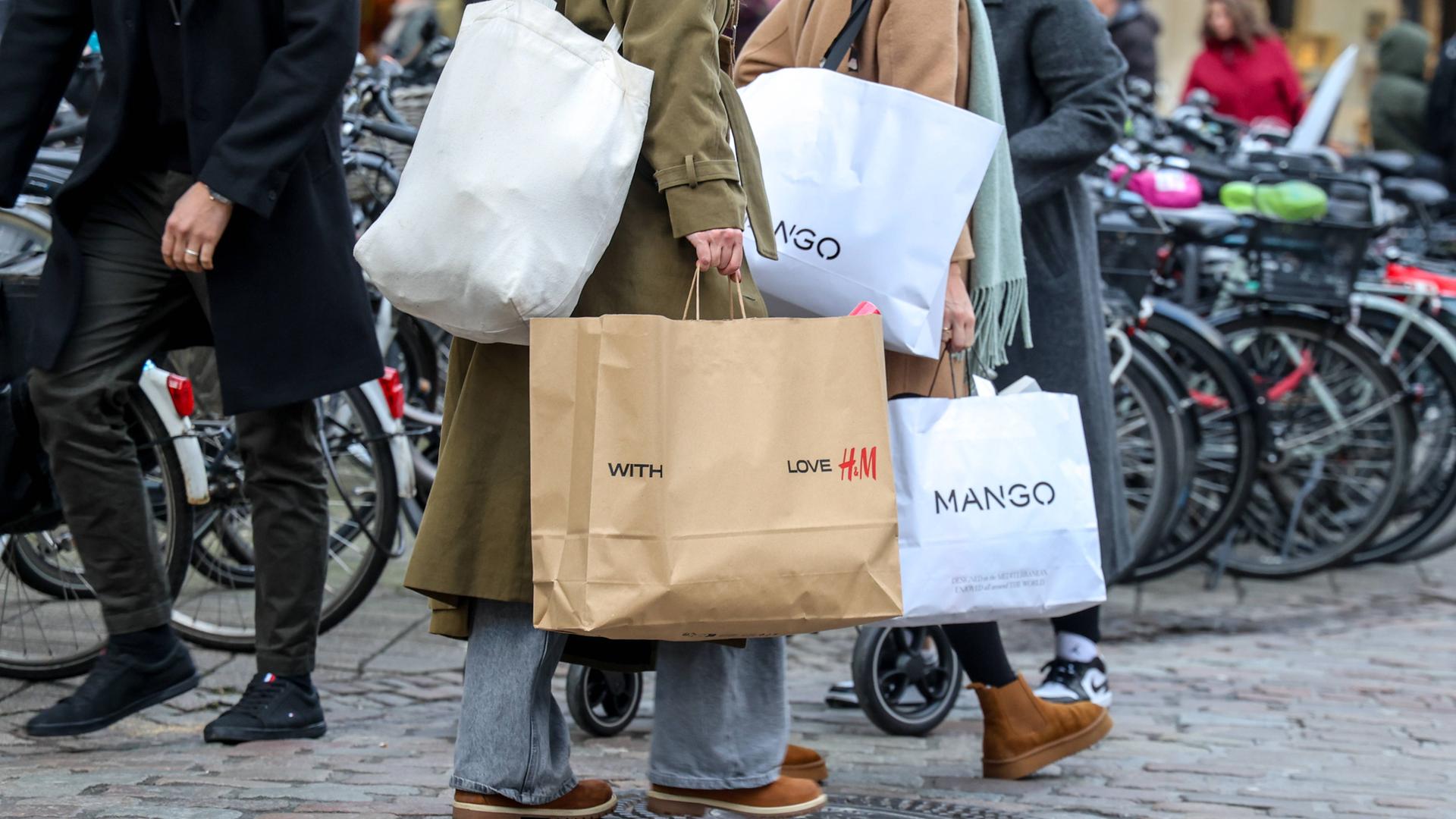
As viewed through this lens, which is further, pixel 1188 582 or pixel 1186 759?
pixel 1188 582

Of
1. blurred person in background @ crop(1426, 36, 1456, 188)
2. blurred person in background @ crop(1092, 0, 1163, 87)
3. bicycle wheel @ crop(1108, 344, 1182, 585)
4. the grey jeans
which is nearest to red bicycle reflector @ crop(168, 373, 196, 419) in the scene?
the grey jeans

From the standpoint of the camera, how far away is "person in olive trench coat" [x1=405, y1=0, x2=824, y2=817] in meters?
2.80

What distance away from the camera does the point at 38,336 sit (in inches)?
141

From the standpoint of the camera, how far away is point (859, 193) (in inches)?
126

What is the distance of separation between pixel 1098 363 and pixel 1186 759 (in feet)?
3.14

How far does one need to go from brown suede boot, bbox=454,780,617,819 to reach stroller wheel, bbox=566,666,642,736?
2.15 ft

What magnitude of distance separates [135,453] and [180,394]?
0.37 meters

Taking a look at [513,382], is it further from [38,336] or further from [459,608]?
[38,336]

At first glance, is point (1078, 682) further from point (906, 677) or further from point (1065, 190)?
point (1065, 190)

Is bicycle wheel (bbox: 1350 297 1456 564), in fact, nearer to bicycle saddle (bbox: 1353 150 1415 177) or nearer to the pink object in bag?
the pink object in bag

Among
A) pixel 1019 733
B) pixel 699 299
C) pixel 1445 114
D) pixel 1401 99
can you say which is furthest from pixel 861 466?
pixel 1401 99

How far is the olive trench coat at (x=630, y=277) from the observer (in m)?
2.79

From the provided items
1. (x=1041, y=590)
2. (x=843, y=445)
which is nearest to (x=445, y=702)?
(x=1041, y=590)

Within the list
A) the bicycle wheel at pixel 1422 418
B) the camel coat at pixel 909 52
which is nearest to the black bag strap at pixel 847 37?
the camel coat at pixel 909 52
